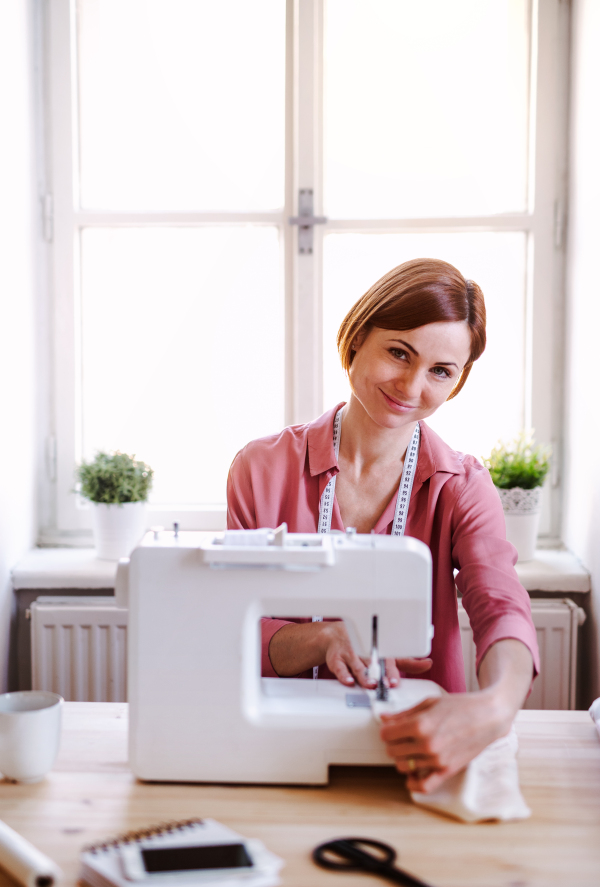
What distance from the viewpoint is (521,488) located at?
230cm

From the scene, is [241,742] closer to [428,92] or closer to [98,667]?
[98,667]

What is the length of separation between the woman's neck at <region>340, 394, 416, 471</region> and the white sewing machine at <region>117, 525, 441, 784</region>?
0.52 meters

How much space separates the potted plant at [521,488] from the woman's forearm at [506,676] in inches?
43.4

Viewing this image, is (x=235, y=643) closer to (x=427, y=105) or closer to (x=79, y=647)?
(x=79, y=647)

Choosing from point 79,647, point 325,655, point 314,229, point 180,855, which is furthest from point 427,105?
point 180,855

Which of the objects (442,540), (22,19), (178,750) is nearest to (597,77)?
(442,540)

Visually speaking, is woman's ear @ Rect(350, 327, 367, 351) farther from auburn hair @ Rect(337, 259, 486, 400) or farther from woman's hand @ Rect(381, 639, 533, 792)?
woman's hand @ Rect(381, 639, 533, 792)

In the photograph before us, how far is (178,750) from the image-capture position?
1102mm

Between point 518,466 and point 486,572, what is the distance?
0.99 m

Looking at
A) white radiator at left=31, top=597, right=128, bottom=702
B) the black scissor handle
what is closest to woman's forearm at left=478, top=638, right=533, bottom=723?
the black scissor handle

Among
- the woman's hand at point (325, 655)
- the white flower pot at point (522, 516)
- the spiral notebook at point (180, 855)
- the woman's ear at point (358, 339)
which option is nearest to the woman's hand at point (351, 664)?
the woman's hand at point (325, 655)

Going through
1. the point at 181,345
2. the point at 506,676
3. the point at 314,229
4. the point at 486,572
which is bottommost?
the point at 506,676

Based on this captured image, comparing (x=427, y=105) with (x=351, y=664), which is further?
(x=427, y=105)

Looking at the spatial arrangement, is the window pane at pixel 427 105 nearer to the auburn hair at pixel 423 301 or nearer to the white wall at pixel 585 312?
the white wall at pixel 585 312
